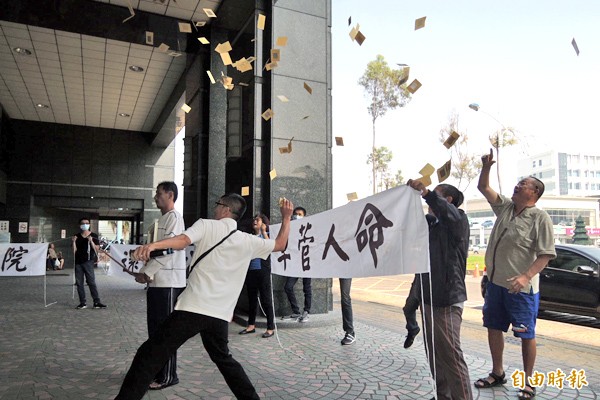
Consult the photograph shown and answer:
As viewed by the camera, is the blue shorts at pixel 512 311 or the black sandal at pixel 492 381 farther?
the black sandal at pixel 492 381

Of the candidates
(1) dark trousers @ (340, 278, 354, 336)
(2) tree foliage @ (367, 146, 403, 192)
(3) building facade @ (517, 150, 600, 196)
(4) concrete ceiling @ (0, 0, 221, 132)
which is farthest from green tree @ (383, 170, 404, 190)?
(3) building facade @ (517, 150, 600, 196)

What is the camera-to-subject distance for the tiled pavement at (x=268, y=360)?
151 inches

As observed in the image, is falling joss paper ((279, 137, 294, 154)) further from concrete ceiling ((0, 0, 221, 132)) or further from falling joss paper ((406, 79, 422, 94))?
concrete ceiling ((0, 0, 221, 132))

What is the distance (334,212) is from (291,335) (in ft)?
A: 8.34

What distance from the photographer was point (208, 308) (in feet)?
9.40

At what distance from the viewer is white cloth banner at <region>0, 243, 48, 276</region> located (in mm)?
9086

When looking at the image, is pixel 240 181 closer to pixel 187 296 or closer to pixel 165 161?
pixel 187 296

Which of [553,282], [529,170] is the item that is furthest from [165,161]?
[529,170]

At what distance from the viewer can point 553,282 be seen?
8.48m

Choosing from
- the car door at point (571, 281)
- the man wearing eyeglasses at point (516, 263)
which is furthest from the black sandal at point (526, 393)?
the car door at point (571, 281)

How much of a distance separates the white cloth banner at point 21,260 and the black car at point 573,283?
8706 mm

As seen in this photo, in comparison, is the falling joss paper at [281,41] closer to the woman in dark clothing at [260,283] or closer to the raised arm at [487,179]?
the woman in dark clothing at [260,283]

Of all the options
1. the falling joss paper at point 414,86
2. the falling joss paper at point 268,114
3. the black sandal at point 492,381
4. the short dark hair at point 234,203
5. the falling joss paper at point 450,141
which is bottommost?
the black sandal at point 492,381

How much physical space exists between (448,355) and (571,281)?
250 inches
